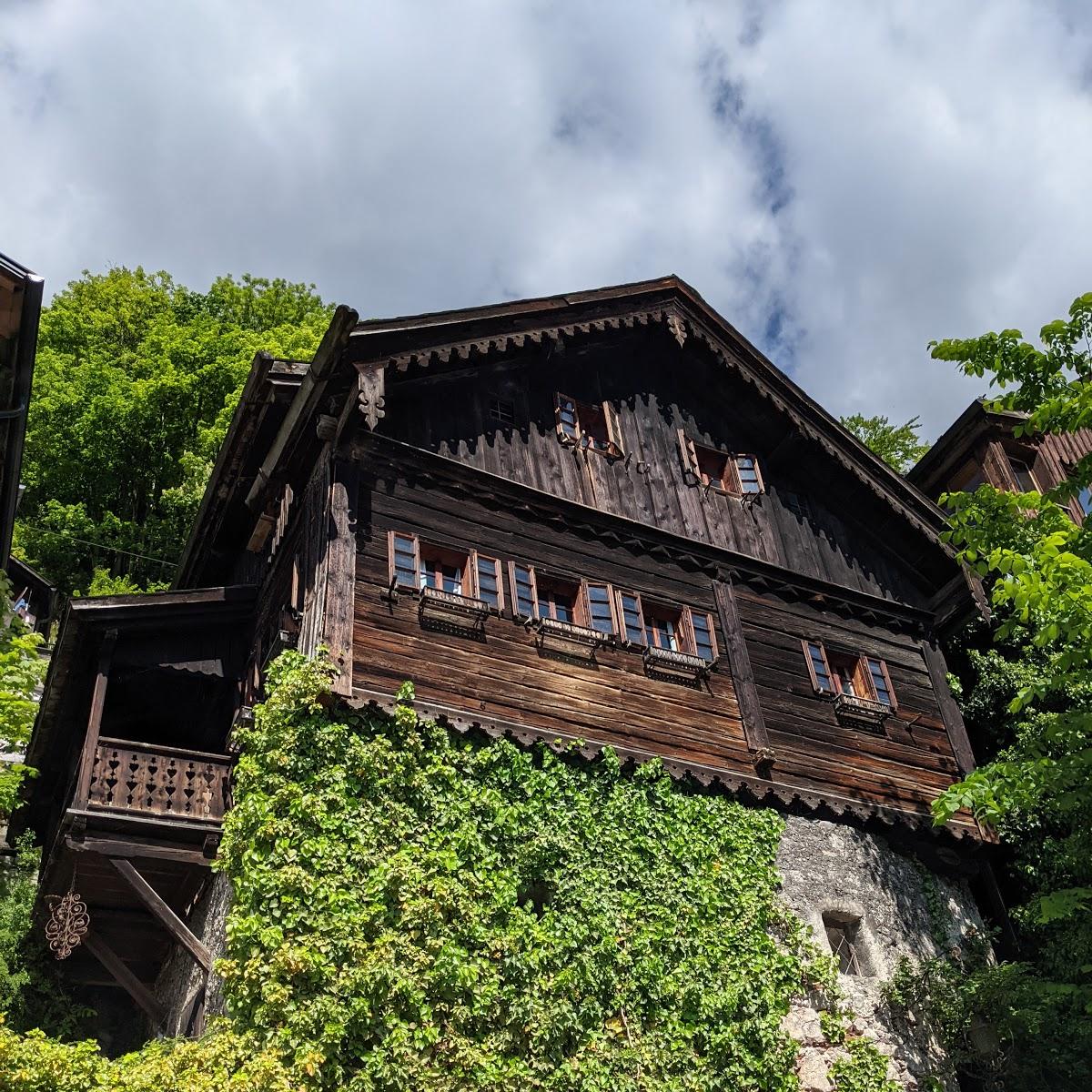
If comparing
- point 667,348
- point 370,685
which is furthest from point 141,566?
point 370,685

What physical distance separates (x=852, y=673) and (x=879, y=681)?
44cm

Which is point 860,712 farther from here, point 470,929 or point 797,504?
point 470,929

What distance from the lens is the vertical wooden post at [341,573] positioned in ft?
42.0

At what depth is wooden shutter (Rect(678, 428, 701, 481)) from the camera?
18266 millimetres

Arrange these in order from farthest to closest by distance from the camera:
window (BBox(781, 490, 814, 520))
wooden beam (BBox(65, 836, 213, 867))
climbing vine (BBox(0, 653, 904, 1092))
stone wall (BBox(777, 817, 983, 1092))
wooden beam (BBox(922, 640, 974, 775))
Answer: window (BBox(781, 490, 814, 520)) < wooden beam (BBox(922, 640, 974, 775)) < stone wall (BBox(777, 817, 983, 1092)) < wooden beam (BBox(65, 836, 213, 867)) < climbing vine (BBox(0, 653, 904, 1092))

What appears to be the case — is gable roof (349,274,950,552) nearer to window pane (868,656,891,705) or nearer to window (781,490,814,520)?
window (781,490,814,520)

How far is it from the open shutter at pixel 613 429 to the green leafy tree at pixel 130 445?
15.9 m

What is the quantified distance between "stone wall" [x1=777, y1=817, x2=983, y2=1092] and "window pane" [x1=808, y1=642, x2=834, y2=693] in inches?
93.7

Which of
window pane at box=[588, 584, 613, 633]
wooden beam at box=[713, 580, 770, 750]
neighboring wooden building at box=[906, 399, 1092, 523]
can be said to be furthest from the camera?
neighboring wooden building at box=[906, 399, 1092, 523]

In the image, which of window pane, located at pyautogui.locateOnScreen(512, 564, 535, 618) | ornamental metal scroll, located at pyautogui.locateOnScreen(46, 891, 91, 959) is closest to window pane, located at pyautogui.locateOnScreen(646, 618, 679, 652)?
window pane, located at pyautogui.locateOnScreen(512, 564, 535, 618)

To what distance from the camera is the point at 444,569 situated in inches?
584

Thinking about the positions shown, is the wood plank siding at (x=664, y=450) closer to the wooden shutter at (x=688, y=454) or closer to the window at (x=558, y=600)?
the wooden shutter at (x=688, y=454)

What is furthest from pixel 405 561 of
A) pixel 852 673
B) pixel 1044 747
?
pixel 1044 747

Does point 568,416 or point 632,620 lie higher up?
point 568,416
